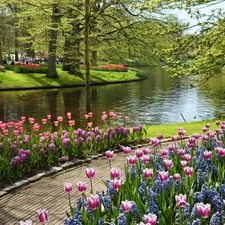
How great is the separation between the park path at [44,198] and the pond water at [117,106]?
900 centimetres

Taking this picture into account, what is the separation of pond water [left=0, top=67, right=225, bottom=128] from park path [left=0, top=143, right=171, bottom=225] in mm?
8999

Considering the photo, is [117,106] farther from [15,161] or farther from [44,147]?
[15,161]

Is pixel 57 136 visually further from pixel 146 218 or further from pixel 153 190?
pixel 146 218

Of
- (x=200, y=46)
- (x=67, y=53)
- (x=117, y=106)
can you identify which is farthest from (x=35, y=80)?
(x=200, y=46)

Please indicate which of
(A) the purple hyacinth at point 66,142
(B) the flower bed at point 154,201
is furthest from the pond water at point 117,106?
(B) the flower bed at point 154,201

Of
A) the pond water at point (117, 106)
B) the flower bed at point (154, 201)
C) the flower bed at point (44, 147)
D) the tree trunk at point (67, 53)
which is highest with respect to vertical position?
the tree trunk at point (67, 53)

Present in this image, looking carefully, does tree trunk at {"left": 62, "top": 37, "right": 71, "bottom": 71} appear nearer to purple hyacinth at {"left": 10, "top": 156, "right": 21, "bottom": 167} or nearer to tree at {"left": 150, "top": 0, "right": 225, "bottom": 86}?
tree at {"left": 150, "top": 0, "right": 225, "bottom": 86}

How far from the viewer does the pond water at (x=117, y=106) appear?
18.7 m

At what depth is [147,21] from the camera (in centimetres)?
1911

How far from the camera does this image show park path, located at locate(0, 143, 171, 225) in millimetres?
5199

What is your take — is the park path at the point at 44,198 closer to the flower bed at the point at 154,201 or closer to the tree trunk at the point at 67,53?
the flower bed at the point at 154,201

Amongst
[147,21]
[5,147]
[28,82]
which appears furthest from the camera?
[28,82]

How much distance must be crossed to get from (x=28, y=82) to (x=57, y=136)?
76.4ft

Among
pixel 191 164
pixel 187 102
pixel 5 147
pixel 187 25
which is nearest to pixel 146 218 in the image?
pixel 191 164
